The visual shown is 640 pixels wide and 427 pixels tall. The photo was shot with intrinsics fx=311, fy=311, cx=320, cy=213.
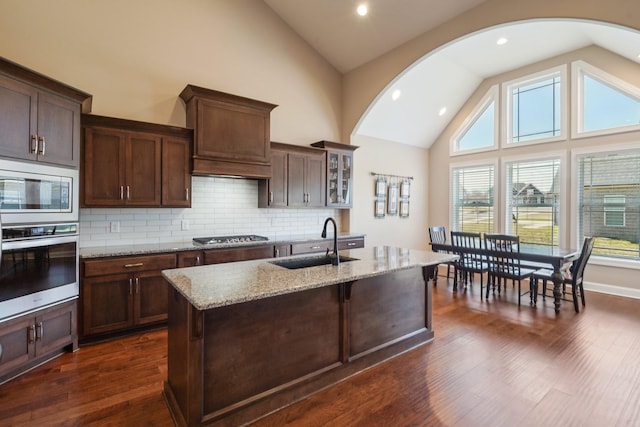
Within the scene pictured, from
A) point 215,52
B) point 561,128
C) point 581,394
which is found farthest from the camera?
point 561,128

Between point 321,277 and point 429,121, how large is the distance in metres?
5.61

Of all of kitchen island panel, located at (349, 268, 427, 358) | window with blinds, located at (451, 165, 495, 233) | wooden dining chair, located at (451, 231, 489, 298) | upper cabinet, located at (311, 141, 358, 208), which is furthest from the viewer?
window with blinds, located at (451, 165, 495, 233)

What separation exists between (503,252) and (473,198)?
2.61 metres

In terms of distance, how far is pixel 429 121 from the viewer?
21.8 ft

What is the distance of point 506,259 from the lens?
14.5ft

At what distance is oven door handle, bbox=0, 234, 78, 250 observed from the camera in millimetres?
2314

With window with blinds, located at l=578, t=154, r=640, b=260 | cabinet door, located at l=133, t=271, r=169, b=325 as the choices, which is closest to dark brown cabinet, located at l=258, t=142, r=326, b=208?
cabinet door, located at l=133, t=271, r=169, b=325

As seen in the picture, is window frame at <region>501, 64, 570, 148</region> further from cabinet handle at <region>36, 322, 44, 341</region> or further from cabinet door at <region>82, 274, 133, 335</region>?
cabinet handle at <region>36, 322, 44, 341</region>

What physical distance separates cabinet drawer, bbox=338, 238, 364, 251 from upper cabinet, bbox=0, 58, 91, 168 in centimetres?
352

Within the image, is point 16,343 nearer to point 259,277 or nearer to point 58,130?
point 58,130

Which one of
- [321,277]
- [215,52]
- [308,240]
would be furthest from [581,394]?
[215,52]

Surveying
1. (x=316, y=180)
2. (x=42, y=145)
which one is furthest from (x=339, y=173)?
(x=42, y=145)

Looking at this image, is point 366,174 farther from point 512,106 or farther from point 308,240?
point 512,106

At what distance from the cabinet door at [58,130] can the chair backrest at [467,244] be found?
16.1ft
